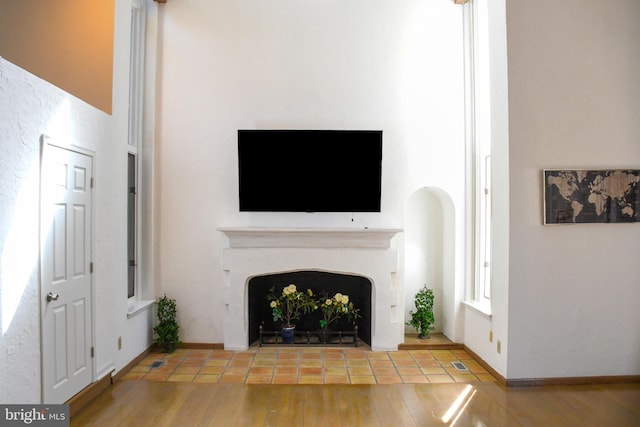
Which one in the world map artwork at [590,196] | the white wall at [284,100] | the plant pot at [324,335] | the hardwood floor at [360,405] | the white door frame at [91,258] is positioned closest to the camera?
the white door frame at [91,258]

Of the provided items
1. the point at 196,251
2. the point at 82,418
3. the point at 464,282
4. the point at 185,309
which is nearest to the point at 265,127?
the point at 196,251

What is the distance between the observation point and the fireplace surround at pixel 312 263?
5055 mm

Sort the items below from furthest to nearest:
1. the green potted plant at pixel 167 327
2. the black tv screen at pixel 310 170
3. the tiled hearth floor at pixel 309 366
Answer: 1. the black tv screen at pixel 310 170
2. the green potted plant at pixel 167 327
3. the tiled hearth floor at pixel 309 366

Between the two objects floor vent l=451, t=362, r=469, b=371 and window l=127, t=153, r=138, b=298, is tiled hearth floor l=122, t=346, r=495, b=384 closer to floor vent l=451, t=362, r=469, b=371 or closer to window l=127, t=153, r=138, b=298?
floor vent l=451, t=362, r=469, b=371

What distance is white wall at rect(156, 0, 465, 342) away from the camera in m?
5.15

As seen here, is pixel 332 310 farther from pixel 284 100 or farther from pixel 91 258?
pixel 91 258

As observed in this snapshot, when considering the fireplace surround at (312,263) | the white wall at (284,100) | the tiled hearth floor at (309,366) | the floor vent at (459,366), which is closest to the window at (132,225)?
the white wall at (284,100)

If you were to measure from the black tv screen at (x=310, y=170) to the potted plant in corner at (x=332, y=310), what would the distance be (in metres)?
1.05

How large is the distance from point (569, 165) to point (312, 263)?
274 cm

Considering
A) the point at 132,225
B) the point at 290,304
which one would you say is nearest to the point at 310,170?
the point at 290,304

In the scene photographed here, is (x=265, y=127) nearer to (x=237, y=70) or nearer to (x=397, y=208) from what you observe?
(x=237, y=70)

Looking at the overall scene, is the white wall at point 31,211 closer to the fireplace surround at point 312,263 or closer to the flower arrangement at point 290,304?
the fireplace surround at point 312,263

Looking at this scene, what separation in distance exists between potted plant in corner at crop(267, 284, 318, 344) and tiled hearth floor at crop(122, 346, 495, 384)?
0.71 ft

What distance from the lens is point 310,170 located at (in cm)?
507
